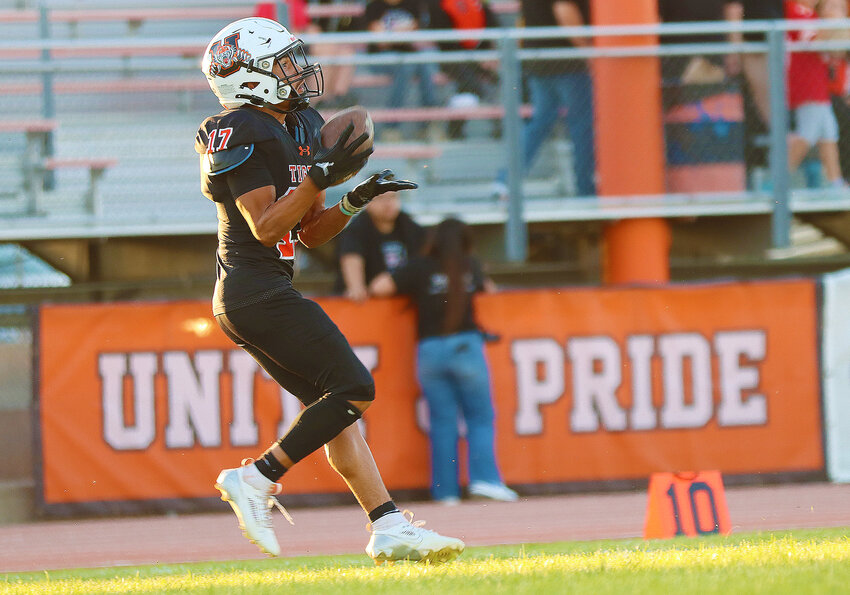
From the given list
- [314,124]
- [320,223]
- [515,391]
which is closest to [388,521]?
[320,223]

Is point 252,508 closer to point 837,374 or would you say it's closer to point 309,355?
point 309,355

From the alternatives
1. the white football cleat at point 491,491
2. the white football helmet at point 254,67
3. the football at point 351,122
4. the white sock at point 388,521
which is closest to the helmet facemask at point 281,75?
the white football helmet at point 254,67

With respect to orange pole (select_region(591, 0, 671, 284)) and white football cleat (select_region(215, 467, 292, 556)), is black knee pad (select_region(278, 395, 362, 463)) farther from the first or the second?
orange pole (select_region(591, 0, 671, 284))

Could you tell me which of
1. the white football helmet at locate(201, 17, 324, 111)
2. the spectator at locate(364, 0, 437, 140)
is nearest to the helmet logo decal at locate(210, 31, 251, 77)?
the white football helmet at locate(201, 17, 324, 111)

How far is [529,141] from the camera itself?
30.6ft

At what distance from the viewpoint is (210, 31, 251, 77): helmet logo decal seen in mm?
5035

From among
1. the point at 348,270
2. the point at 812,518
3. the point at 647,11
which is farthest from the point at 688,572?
the point at 647,11

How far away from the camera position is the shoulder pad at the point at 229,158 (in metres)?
4.80

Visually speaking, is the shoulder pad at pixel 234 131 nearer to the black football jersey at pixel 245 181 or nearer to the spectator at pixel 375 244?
the black football jersey at pixel 245 181

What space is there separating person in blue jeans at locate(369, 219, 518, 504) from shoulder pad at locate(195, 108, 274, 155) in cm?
396

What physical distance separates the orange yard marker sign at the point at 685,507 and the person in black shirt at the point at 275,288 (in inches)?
59.6

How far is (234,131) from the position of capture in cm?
487

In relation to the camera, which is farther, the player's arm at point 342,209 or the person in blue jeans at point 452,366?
the person in blue jeans at point 452,366

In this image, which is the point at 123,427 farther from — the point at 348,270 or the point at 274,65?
the point at 274,65
